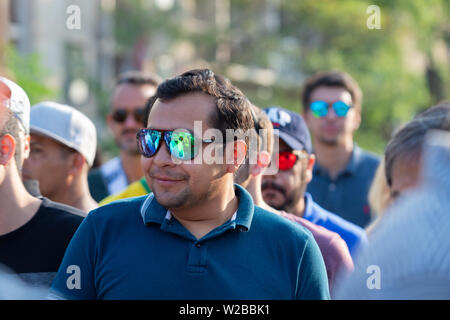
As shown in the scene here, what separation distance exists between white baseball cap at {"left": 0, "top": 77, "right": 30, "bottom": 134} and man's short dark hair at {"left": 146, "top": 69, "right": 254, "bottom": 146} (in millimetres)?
652

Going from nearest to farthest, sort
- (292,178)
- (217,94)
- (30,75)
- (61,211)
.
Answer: (217,94)
(61,211)
(292,178)
(30,75)

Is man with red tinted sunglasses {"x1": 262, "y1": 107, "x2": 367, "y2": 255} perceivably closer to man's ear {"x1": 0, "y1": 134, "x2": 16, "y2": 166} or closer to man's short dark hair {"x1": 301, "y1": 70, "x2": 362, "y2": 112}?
man's ear {"x1": 0, "y1": 134, "x2": 16, "y2": 166}

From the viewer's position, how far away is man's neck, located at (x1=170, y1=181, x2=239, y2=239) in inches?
107

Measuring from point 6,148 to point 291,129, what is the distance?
1.74 m

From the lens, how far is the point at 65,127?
433 cm

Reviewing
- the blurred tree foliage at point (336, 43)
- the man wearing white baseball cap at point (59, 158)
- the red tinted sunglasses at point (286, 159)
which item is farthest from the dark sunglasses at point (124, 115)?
the blurred tree foliage at point (336, 43)

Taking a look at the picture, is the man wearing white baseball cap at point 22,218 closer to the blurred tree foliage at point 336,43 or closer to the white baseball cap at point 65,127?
the white baseball cap at point 65,127

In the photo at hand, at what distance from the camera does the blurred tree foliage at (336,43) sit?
18.4 meters


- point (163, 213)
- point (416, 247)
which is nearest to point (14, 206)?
point (163, 213)

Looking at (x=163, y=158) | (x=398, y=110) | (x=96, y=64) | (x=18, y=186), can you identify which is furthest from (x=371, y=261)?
(x=96, y=64)

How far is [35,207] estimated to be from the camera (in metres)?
3.17

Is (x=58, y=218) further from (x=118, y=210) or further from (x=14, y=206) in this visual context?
(x=118, y=210)

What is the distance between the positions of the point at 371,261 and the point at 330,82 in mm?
4808

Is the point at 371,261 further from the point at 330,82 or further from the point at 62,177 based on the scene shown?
the point at 330,82
